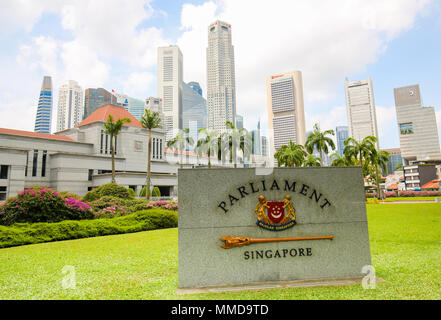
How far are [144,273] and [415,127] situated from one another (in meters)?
225

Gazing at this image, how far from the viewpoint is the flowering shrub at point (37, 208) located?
44.8ft

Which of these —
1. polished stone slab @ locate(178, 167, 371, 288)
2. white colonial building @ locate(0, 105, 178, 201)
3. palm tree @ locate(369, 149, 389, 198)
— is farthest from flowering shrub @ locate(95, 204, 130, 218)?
palm tree @ locate(369, 149, 389, 198)

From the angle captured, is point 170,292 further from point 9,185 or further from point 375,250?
point 9,185

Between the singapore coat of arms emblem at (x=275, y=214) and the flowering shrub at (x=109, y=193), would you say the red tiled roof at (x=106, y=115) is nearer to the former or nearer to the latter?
the flowering shrub at (x=109, y=193)

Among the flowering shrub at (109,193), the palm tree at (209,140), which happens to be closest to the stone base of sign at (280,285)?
the flowering shrub at (109,193)

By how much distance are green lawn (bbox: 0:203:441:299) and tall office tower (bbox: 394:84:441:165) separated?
199 meters

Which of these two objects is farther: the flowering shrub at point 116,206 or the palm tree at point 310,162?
the palm tree at point 310,162

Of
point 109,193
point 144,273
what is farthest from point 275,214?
point 109,193

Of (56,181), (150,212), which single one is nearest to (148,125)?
(56,181)

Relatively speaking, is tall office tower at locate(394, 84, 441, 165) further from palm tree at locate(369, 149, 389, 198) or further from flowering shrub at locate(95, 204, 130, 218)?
flowering shrub at locate(95, 204, 130, 218)

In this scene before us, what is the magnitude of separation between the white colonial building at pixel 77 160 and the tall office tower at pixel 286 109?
11756 centimetres

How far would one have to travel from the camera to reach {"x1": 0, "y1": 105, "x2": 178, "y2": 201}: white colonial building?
3856cm

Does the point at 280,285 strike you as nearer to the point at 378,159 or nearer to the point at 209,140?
the point at 209,140

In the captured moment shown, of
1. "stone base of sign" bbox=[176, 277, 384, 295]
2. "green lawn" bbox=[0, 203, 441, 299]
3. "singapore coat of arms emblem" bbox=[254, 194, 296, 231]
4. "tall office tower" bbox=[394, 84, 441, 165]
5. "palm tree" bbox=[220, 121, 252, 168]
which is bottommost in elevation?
"stone base of sign" bbox=[176, 277, 384, 295]
